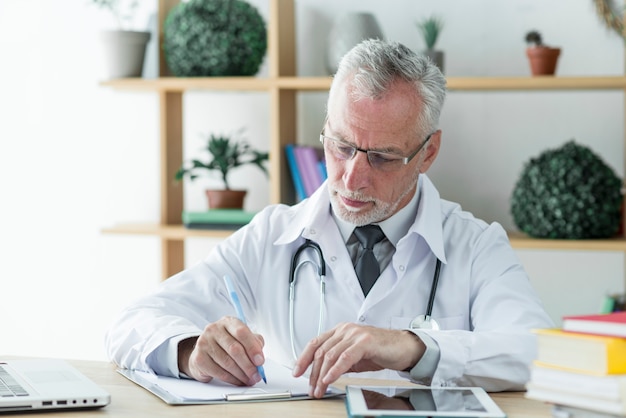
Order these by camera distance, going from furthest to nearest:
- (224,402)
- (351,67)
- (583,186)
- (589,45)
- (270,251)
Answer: (589,45)
(583,186)
(270,251)
(351,67)
(224,402)

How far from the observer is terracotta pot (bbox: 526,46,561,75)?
313 cm

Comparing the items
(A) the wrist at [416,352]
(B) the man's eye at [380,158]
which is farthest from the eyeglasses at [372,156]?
(A) the wrist at [416,352]

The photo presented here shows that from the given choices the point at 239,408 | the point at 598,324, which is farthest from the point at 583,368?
the point at 239,408

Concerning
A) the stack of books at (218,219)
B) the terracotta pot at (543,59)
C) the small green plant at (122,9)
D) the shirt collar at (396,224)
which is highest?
the small green plant at (122,9)

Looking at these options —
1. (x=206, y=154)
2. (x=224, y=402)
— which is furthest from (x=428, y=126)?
(x=206, y=154)

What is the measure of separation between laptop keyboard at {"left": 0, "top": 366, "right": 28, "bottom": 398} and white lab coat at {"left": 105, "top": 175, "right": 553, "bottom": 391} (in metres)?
0.27

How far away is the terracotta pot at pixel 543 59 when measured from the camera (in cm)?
313

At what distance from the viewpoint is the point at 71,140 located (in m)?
3.88

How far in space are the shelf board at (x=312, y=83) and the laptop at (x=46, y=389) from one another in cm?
171

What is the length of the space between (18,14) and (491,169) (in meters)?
2.06

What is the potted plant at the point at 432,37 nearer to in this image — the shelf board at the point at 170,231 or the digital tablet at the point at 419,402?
the shelf board at the point at 170,231

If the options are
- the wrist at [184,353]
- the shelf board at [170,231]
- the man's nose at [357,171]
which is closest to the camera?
the wrist at [184,353]

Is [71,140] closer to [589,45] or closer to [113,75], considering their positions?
[113,75]

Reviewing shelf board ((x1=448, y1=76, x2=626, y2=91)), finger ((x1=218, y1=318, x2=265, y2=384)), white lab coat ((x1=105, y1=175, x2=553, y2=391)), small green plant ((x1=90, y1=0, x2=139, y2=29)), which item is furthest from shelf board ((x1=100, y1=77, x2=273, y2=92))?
finger ((x1=218, y1=318, x2=265, y2=384))
